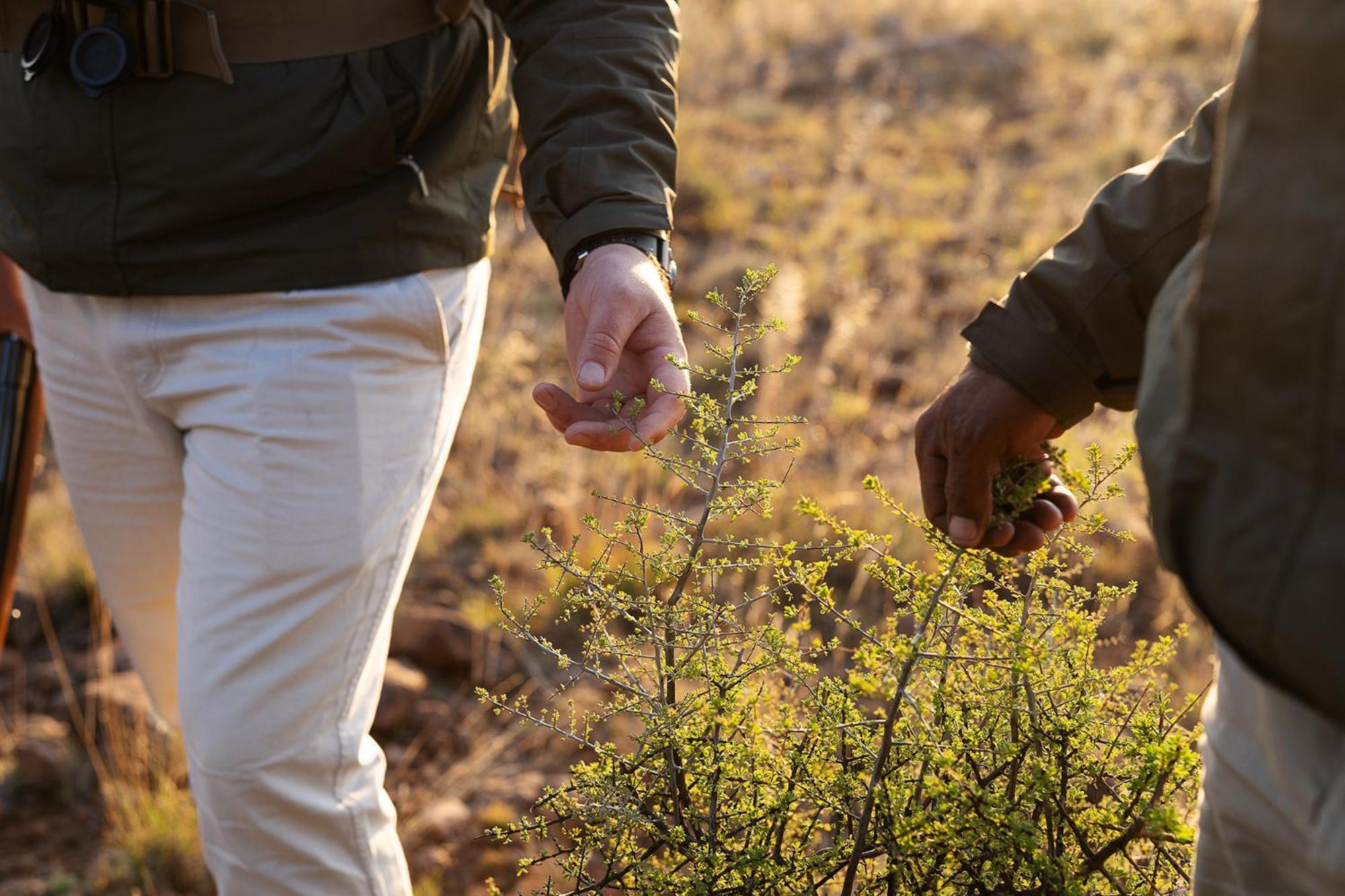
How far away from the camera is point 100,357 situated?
188cm

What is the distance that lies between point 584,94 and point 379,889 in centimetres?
113

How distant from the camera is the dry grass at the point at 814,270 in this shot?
3.20 meters

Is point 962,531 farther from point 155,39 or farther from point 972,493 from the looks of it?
point 155,39

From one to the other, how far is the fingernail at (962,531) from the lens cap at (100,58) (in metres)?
1.24

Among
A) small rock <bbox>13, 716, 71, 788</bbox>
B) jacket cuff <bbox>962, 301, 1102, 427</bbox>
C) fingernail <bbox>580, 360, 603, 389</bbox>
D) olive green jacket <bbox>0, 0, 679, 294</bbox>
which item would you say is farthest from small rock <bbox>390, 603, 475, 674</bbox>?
jacket cuff <bbox>962, 301, 1102, 427</bbox>

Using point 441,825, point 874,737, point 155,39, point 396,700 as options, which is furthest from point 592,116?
point 396,700

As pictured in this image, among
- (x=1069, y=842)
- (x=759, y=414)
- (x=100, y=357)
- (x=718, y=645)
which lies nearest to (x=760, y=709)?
(x=718, y=645)

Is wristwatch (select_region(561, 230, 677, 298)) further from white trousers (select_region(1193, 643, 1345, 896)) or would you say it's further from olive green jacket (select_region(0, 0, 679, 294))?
white trousers (select_region(1193, 643, 1345, 896))

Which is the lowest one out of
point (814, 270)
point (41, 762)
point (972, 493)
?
point (41, 762)

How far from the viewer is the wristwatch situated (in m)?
1.72

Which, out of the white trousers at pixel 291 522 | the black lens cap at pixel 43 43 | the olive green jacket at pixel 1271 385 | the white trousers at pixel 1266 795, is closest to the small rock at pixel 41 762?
the white trousers at pixel 291 522

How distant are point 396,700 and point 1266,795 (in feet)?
9.00

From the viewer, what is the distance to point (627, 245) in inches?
67.6

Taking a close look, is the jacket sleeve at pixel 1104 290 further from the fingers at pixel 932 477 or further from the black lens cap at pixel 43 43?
the black lens cap at pixel 43 43
